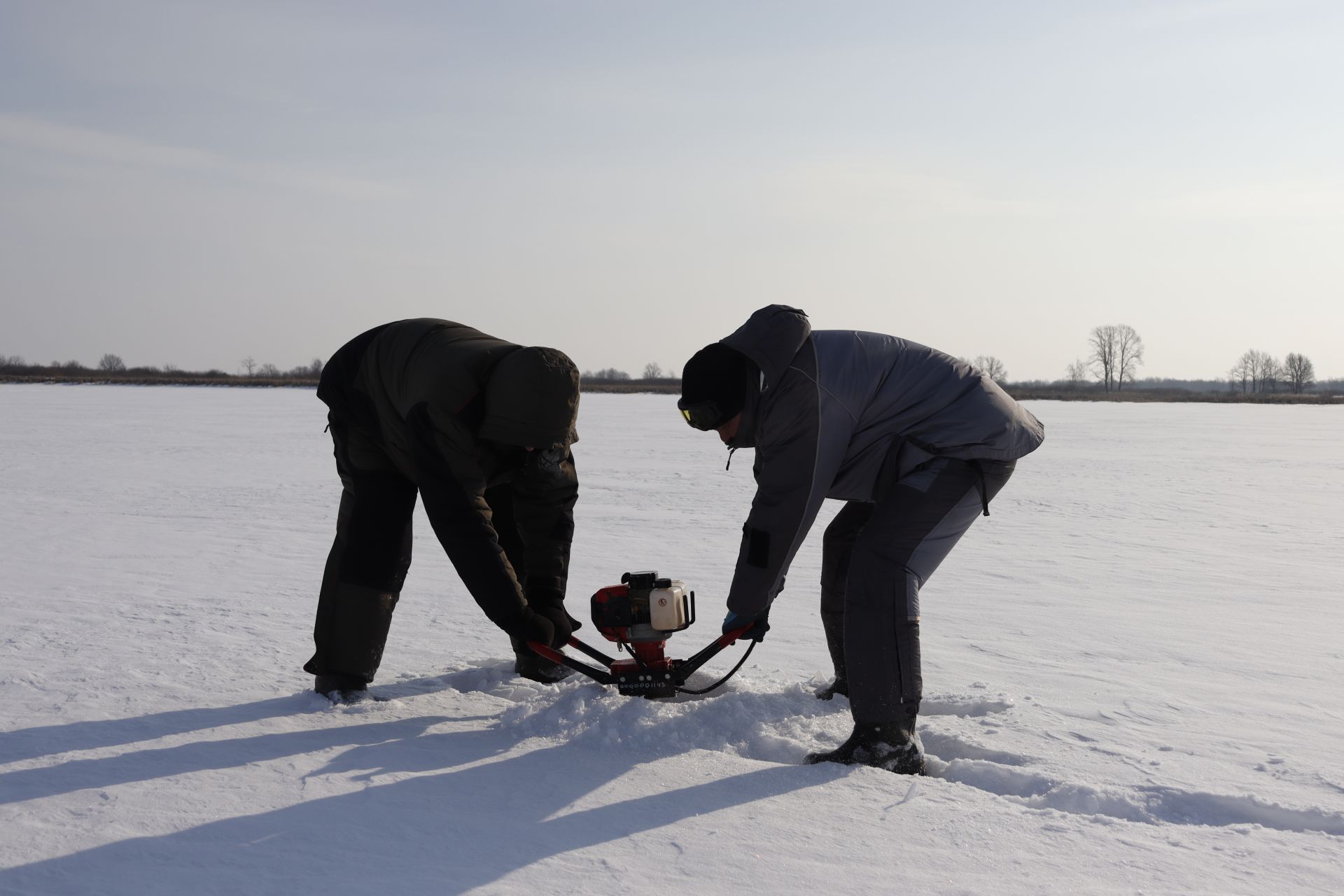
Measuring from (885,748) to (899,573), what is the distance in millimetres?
509

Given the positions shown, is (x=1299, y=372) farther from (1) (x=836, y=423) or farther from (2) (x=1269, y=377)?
(1) (x=836, y=423)

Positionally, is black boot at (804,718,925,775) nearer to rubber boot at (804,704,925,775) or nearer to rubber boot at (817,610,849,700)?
rubber boot at (804,704,925,775)

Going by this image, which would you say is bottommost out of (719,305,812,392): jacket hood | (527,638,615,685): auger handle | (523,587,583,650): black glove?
(527,638,615,685): auger handle

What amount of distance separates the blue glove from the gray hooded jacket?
0.03 meters

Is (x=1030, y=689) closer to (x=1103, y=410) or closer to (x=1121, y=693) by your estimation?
(x=1121, y=693)

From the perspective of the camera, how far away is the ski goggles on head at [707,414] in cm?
273

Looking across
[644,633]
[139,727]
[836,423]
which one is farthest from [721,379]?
[139,727]

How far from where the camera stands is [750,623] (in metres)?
2.95

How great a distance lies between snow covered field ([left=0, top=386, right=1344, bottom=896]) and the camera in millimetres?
2213

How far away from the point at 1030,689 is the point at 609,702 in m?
1.61

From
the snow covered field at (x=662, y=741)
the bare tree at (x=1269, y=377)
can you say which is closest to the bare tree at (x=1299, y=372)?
the bare tree at (x=1269, y=377)

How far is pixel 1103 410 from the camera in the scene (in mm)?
33281

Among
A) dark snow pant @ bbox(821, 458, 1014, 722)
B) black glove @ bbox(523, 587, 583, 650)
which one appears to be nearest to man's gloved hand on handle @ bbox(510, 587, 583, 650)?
black glove @ bbox(523, 587, 583, 650)

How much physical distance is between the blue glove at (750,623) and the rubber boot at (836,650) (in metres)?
0.43
